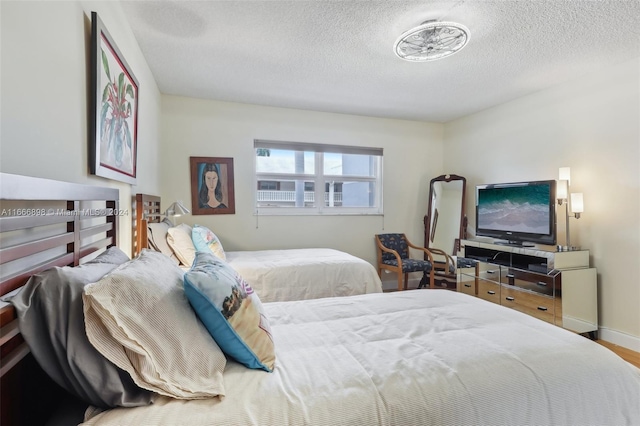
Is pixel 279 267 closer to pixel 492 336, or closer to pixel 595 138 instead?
pixel 492 336

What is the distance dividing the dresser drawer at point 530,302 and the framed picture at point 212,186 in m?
3.23

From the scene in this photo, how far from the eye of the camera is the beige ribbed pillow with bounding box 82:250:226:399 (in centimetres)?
80

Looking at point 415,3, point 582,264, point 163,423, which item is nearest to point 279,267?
point 163,423

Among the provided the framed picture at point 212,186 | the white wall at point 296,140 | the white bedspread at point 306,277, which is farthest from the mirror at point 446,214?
the framed picture at point 212,186

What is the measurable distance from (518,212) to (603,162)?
0.83 metres

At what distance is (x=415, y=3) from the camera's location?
194 cm

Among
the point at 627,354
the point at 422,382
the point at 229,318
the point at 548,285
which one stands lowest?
the point at 627,354

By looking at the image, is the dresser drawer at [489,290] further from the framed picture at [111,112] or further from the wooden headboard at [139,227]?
the framed picture at [111,112]

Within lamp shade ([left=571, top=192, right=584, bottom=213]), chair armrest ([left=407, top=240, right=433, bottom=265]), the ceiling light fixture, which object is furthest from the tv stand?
the ceiling light fixture

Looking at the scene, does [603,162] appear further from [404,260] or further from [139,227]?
[139,227]

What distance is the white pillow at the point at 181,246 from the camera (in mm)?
2523

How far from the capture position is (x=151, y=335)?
0.85 m

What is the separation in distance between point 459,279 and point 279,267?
7.60 ft

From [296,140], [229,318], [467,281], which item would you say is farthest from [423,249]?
[229,318]
